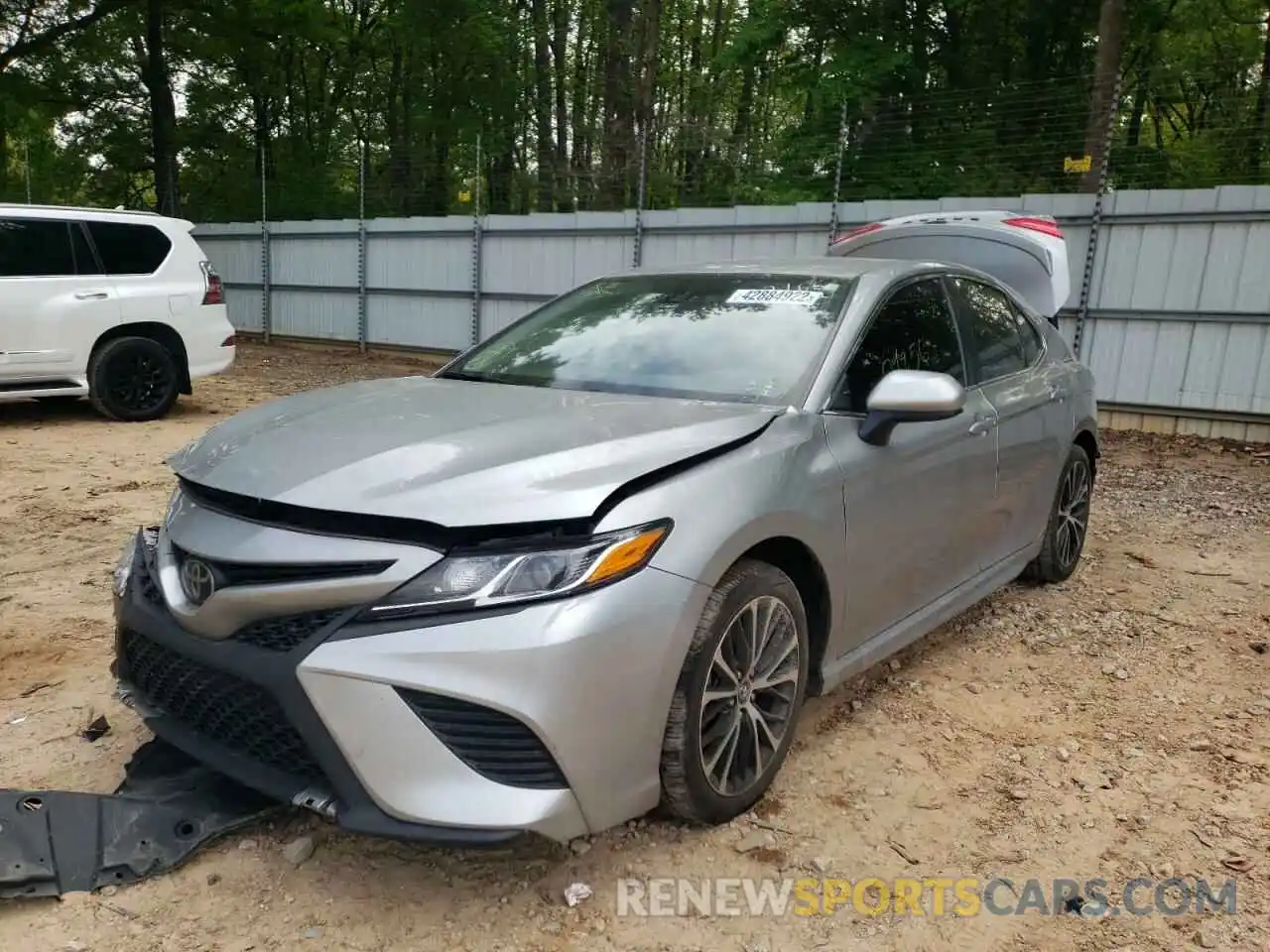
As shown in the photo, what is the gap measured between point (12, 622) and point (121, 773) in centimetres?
148

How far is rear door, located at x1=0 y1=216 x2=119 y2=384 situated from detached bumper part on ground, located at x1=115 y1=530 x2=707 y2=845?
6.70 metres

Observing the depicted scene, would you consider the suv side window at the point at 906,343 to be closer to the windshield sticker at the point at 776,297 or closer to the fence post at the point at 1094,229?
the windshield sticker at the point at 776,297

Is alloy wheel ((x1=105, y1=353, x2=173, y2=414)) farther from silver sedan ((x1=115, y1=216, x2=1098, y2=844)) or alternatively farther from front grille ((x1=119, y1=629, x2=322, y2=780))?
front grille ((x1=119, y1=629, x2=322, y2=780))

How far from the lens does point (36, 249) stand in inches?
297

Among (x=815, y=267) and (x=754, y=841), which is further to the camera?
(x=815, y=267)

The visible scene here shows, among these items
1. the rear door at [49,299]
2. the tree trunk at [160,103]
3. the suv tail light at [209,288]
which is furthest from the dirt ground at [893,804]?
the tree trunk at [160,103]

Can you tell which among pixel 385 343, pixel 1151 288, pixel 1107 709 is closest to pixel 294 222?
pixel 385 343

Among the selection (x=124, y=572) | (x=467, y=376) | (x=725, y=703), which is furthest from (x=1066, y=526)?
(x=124, y=572)

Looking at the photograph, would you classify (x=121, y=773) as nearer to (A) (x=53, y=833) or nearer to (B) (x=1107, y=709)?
(A) (x=53, y=833)

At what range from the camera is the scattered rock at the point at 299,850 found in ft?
7.58

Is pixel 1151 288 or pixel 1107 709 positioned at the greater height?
pixel 1151 288

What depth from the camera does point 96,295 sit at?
7723 millimetres

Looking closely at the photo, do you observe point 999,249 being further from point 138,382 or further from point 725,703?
point 138,382

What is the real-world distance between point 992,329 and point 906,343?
31.9 inches
